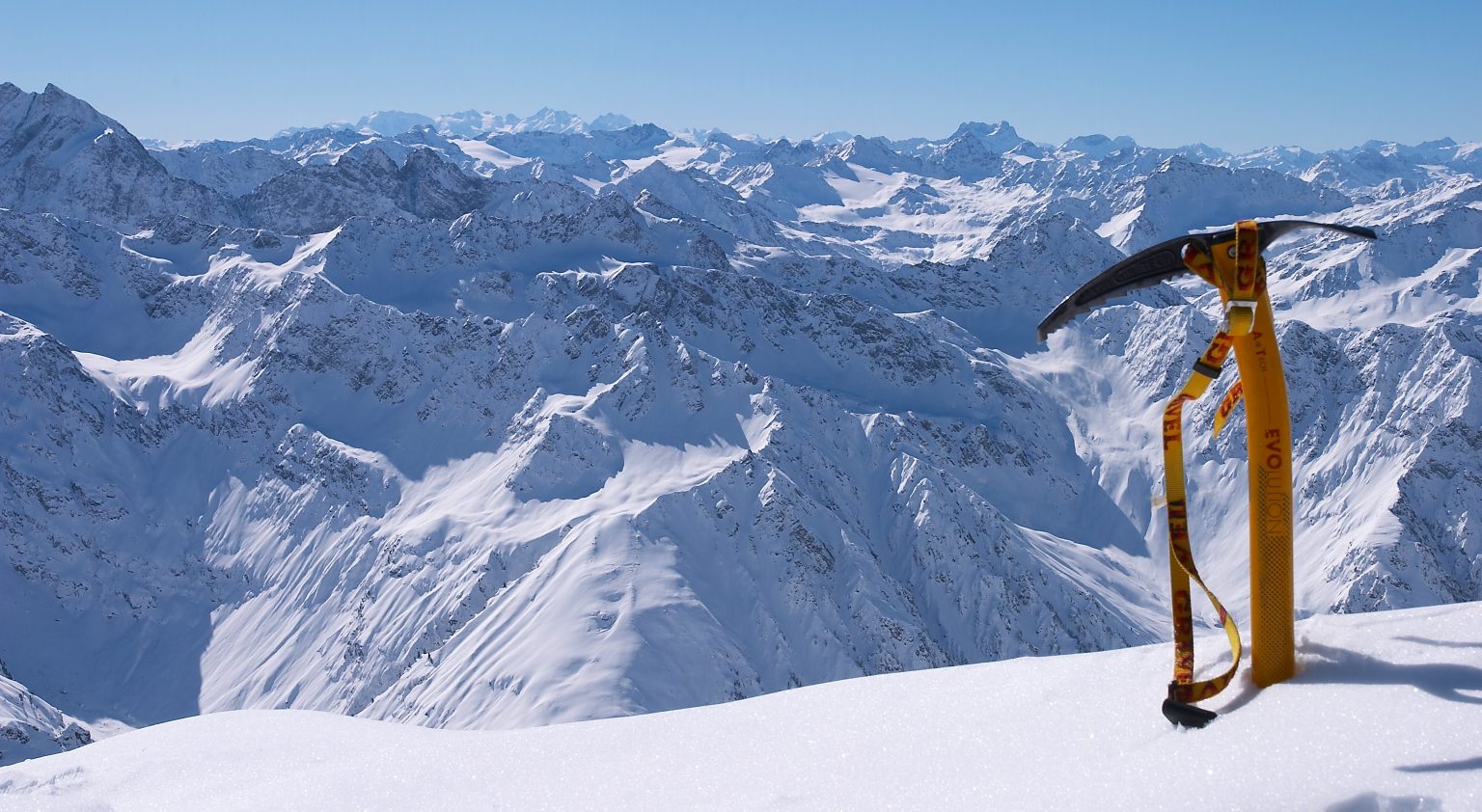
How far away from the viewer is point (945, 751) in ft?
26.3

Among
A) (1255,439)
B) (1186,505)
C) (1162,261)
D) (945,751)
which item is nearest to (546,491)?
(945,751)

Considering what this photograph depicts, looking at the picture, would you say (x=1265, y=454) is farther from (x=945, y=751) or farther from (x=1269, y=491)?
(x=945, y=751)

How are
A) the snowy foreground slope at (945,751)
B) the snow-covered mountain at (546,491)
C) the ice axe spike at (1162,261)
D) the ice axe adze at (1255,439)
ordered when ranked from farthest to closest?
the snow-covered mountain at (546,491) < the ice axe spike at (1162,261) < the ice axe adze at (1255,439) < the snowy foreground slope at (945,751)

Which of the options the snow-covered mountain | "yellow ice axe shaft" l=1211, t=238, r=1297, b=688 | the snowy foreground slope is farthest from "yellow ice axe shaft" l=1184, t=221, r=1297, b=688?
the snow-covered mountain

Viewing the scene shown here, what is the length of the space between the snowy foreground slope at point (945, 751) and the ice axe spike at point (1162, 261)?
2.92 metres

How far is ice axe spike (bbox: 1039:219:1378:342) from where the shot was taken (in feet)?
23.8

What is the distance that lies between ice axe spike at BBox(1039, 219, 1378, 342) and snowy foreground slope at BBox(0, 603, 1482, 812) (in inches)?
115

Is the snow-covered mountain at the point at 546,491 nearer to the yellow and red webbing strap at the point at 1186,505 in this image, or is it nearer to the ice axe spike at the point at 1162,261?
the yellow and red webbing strap at the point at 1186,505

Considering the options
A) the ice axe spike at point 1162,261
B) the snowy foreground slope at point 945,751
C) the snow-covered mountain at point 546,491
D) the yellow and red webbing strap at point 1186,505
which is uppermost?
the ice axe spike at point 1162,261

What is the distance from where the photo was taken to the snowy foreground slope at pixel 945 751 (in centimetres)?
594

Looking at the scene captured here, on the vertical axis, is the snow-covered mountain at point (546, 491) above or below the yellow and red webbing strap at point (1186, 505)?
below

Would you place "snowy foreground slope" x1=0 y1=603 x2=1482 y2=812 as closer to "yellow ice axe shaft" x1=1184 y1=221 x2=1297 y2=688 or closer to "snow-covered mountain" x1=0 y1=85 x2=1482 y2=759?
"yellow ice axe shaft" x1=1184 y1=221 x2=1297 y2=688

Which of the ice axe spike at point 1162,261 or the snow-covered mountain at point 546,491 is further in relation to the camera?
the snow-covered mountain at point 546,491

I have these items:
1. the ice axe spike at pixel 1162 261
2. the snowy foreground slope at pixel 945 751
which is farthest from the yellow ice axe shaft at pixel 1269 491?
the ice axe spike at pixel 1162 261
